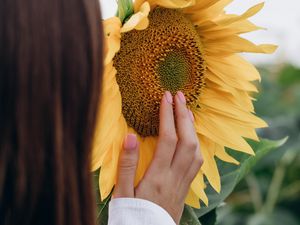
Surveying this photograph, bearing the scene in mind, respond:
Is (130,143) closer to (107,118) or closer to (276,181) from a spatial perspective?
(107,118)

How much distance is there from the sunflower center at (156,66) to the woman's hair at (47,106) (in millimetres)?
226

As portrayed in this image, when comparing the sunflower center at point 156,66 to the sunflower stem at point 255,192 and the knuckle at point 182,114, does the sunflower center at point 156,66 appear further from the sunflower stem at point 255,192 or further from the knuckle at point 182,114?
the sunflower stem at point 255,192

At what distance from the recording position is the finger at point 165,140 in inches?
47.2

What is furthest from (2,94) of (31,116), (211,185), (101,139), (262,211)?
(262,211)

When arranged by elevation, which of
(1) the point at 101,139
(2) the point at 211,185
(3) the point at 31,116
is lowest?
(2) the point at 211,185

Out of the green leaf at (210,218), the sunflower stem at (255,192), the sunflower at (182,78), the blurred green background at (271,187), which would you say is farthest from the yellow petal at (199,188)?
the sunflower stem at (255,192)

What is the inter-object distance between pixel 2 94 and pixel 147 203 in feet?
1.03

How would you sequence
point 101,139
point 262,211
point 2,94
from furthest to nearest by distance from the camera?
point 262,211
point 101,139
point 2,94

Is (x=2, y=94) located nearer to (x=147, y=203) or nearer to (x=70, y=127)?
(x=70, y=127)

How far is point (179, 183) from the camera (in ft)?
3.96

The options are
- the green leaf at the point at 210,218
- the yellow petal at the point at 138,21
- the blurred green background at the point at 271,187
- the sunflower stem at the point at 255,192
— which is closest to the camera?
the yellow petal at the point at 138,21

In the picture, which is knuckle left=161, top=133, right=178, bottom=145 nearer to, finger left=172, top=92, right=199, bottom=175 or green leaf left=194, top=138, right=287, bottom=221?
finger left=172, top=92, right=199, bottom=175

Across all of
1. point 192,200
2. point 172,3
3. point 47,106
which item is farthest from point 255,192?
point 47,106

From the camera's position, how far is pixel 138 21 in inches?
44.4
